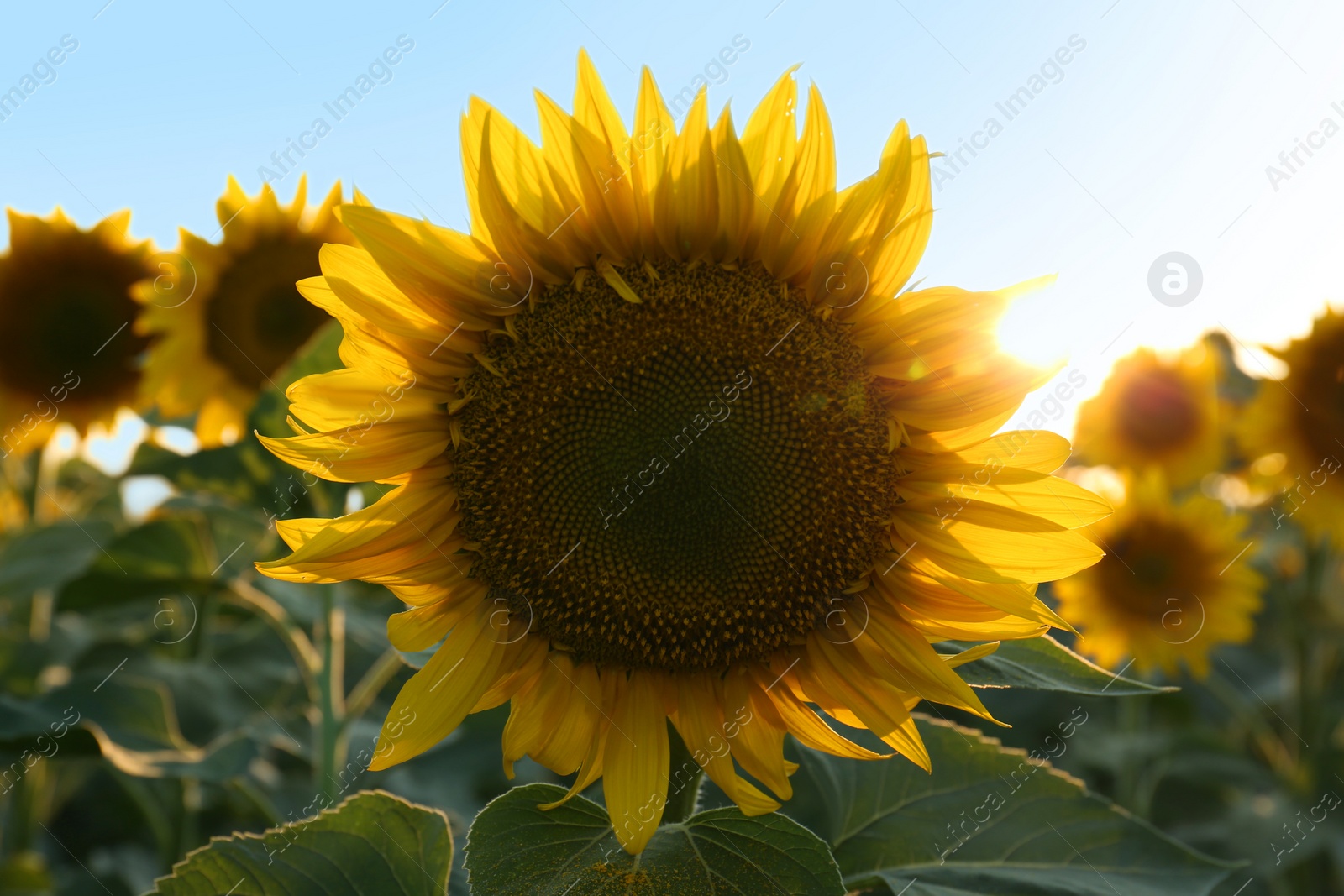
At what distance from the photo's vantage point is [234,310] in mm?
4457

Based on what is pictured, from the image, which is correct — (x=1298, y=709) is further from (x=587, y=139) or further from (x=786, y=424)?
(x=587, y=139)

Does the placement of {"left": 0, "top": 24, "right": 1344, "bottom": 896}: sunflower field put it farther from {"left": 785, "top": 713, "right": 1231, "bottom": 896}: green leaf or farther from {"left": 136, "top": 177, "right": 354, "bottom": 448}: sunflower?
{"left": 136, "top": 177, "right": 354, "bottom": 448}: sunflower

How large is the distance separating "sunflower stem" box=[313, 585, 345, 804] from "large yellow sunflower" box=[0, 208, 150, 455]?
259 cm

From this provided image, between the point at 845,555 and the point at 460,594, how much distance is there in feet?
2.64

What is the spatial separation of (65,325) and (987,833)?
5.09 metres

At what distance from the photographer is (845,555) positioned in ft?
6.54

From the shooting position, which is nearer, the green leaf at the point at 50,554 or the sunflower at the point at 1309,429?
the green leaf at the point at 50,554

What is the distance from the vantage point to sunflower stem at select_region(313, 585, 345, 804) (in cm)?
304

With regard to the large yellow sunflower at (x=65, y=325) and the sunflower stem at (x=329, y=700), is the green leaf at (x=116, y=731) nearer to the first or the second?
the sunflower stem at (x=329, y=700)

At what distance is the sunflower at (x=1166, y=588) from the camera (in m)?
5.30

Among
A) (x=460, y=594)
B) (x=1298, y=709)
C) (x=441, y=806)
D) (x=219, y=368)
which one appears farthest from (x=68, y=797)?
(x=1298, y=709)

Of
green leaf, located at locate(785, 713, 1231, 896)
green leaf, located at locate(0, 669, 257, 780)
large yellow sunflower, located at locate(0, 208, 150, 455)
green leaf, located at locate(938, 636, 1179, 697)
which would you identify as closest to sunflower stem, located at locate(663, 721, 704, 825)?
green leaf, located at locate(785, 713, 1231, 896)

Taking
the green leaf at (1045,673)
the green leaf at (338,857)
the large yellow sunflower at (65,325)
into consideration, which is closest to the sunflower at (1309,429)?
the green leaf at (1045,673)

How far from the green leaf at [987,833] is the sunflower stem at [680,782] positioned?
0.38 meters
